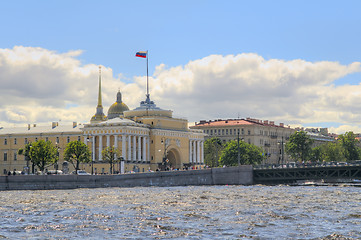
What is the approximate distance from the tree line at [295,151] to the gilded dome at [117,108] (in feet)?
79.4

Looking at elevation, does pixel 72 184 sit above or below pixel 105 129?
below

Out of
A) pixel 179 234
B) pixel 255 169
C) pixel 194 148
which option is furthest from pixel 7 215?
pixel 194 148

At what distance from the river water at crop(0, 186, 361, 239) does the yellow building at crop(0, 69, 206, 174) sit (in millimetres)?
77195

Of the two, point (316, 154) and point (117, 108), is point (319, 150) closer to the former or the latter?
point (316, 154)

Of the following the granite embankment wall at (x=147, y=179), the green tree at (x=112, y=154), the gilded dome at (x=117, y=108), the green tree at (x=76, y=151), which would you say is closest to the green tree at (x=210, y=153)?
the gilded dome at (x=117, y=108)

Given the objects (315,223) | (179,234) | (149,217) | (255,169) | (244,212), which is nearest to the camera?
(179,234)

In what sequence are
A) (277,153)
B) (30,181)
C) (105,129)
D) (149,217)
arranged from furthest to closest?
(277,153) → (105,129) → (30,181) → (149,217)

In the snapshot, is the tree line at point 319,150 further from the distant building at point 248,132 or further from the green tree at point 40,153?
the green tree at point 40,153

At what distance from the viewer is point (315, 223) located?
3641cm

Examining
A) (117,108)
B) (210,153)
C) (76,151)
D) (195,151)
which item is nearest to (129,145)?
(76,151)

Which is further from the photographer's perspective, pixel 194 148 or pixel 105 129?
pixel 194 148

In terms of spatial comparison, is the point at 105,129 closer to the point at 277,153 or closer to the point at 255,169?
the point at 255,169

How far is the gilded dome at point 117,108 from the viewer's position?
162m

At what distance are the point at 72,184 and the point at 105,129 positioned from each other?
48952 millimetres
